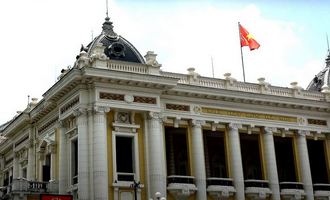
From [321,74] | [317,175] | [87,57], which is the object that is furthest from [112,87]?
[321,74]

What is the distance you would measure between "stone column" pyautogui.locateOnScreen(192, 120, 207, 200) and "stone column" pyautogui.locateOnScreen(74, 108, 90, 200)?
685 cm

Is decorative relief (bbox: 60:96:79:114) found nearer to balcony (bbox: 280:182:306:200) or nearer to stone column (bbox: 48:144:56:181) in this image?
stone column (bbox: 48:144:56:181)

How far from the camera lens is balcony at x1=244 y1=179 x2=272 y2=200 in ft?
113

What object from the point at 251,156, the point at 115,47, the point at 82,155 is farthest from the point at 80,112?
the point at 251,156

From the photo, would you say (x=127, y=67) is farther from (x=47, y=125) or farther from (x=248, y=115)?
(x=248, y=115)

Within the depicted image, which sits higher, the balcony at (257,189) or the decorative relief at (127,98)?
the decorative relief at (127,98)

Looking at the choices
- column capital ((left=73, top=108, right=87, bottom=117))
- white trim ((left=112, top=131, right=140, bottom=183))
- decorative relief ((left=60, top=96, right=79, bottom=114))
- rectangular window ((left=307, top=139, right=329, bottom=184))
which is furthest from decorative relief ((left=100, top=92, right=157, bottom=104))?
rectangular window ((left=307, top=139, right=329, bottom=184))

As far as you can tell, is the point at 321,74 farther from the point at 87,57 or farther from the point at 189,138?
the point at 87,57

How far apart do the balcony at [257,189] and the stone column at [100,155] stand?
9730 mm

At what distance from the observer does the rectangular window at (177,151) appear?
3353 centimetres

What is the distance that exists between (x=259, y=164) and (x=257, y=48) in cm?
877

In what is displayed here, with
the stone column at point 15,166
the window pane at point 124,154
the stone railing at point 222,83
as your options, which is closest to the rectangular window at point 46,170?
the window pane at point 124,154

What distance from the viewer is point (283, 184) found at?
1423 inches

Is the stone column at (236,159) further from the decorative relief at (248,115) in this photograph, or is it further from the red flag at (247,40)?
the red flag at (247,40)
